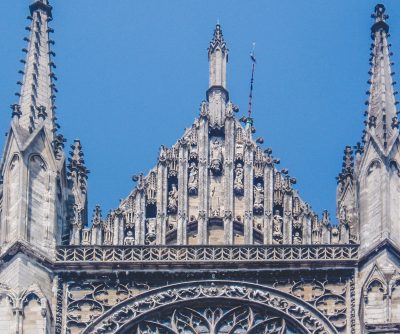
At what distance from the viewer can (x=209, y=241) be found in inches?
1665

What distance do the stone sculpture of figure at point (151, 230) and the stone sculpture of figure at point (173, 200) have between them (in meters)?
0.36

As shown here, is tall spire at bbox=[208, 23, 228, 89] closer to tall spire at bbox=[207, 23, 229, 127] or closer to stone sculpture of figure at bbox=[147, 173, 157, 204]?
tall spire at bbox=[207, 23, 229, 127]

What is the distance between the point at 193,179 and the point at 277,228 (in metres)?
1.66

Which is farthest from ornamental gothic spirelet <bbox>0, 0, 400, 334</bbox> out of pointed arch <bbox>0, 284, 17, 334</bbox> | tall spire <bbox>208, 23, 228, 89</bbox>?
tall spire <bbox>208, 23, 228, 89</bbox>

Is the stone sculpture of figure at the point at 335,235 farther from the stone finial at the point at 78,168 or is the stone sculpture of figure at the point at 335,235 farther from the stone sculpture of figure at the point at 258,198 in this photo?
the stone finial at the point at 78,168

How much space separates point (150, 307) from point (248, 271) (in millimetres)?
1564

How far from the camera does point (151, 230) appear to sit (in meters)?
42.4

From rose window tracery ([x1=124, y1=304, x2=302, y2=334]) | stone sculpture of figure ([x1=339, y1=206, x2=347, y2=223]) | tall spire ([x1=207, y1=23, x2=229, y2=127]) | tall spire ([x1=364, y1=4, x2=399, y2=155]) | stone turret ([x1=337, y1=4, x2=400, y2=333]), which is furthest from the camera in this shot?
tall spire ([x1=207, y1=23, x2=229, y2=127])

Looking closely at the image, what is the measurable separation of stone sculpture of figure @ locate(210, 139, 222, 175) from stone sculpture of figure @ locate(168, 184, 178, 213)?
749 mm

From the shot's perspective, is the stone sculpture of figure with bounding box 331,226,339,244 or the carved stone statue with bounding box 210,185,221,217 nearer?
the stone sculpture of figure with bounding box 331,226,339,244

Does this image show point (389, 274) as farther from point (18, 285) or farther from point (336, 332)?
point (18, 285)

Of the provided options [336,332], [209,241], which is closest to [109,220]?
[209,241]

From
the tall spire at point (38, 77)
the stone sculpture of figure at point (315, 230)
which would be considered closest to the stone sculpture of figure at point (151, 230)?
the tall spire at point (38, 77)

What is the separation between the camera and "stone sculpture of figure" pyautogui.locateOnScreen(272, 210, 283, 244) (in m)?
42.2
